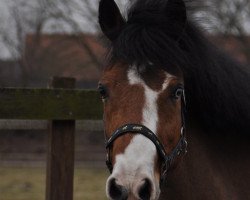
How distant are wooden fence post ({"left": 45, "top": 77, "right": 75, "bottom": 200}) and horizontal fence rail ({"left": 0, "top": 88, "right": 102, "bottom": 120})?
0.29 ft

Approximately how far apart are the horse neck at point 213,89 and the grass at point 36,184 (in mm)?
5048

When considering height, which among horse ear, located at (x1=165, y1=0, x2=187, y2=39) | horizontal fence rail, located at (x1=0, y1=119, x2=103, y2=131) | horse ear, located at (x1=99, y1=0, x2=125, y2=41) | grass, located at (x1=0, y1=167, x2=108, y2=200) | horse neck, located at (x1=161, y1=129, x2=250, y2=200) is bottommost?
grass, located at (x1=0, y1=167, x2=108, y2=200)

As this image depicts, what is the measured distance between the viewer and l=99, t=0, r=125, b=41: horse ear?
3.04m

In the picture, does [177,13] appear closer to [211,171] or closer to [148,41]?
[148,41]

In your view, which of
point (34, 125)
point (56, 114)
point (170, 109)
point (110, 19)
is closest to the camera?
point (170, 109)

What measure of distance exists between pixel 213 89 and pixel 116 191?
0.92m

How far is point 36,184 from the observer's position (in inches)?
400

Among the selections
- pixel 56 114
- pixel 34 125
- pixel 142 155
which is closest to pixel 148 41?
pixel 142 155

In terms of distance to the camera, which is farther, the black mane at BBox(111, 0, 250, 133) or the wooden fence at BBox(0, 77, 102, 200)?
the wooden fence at BBox(0, 77, 102, 200)

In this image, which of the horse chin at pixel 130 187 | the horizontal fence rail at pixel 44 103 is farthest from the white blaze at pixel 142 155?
the horizontal fence rail at pixel 44 103

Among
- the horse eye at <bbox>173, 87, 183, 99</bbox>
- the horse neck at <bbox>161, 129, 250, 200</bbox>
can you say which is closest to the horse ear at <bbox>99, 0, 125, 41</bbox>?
the horse eye at <bbox>173, 87, 183, 99</bbox>

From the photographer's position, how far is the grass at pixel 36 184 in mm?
8508

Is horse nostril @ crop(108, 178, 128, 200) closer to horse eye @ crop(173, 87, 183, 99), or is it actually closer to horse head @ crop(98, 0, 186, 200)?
horse head @ crop(98, 0, 186, 200)

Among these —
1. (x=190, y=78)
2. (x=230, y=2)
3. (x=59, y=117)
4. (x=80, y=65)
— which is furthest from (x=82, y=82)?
(x=190, y=78)
